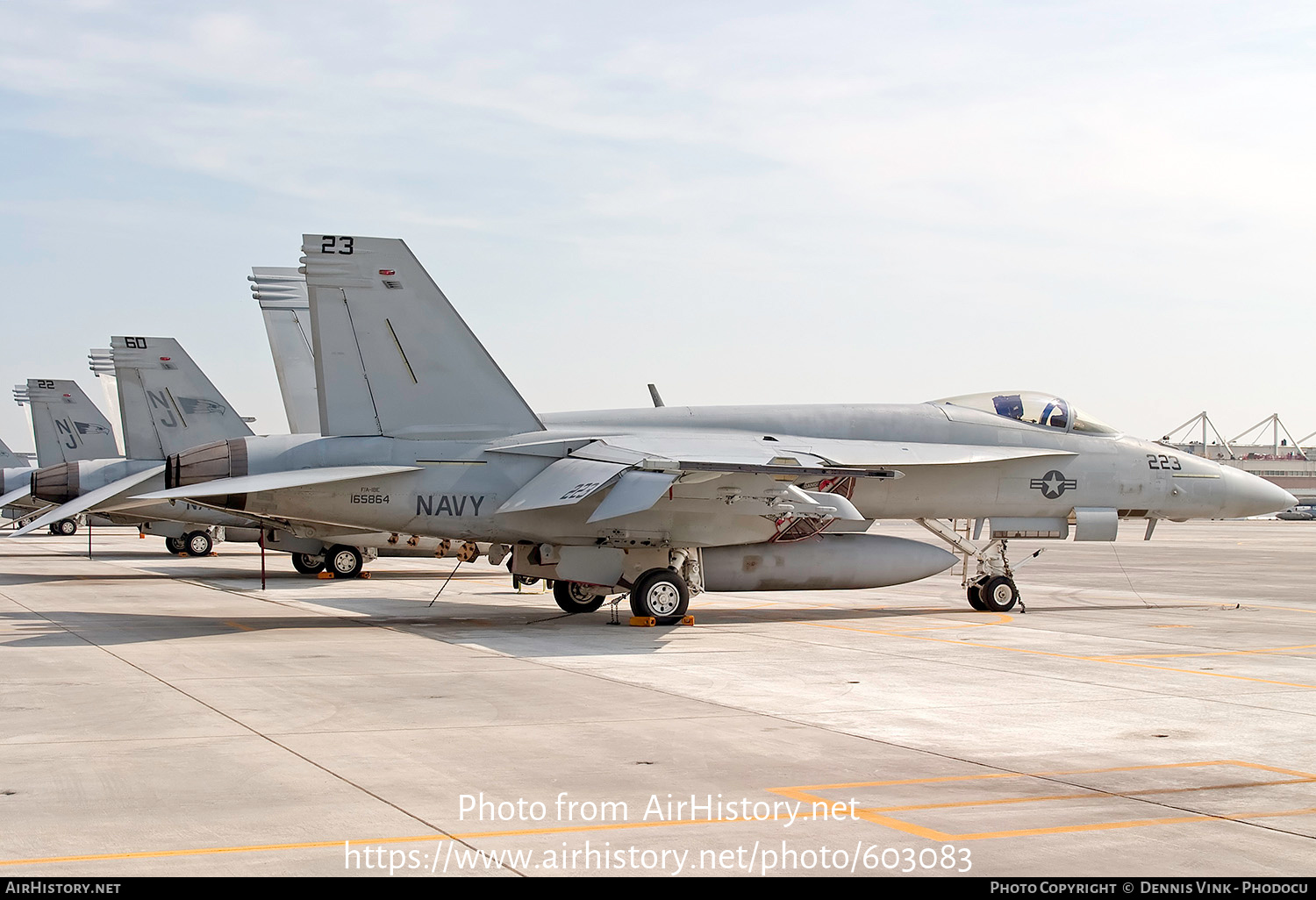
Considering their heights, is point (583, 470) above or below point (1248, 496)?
above

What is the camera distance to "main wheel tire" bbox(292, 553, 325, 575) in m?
27.2

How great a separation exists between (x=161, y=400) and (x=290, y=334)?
2912 mm

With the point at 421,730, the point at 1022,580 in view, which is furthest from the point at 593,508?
the point at 1022,580

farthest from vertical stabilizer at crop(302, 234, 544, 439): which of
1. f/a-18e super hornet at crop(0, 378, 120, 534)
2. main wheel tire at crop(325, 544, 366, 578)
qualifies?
f/a-18e super hornet at crop(0, 378, 120, 534)

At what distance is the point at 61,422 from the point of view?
113 feet

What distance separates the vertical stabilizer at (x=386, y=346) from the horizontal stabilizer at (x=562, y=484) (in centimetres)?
108

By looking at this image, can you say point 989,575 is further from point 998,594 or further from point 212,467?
point 212,467

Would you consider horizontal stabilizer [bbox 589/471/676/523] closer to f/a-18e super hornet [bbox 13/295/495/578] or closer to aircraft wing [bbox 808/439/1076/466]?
aircraft wing [bbox 808/439/1076/466]

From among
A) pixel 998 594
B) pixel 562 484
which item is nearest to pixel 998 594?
pixel 998 594

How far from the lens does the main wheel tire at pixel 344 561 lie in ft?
87.2

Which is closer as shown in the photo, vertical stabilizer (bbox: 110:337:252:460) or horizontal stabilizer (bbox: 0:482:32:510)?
vertical stabilizer (bbox: 110:337:252:460)

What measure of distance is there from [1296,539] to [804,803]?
54.0 m

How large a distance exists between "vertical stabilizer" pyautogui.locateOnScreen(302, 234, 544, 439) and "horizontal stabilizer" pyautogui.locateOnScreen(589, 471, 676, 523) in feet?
7.61

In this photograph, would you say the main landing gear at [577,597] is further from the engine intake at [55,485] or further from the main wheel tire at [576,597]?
the engine intake at [55,485]
